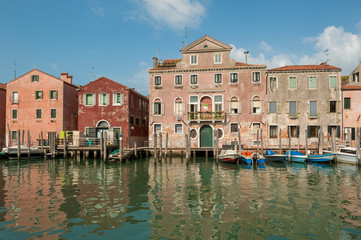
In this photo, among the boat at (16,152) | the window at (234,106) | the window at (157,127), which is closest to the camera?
the boat at (16,152)

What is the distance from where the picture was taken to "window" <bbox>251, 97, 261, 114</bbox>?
3116 cm

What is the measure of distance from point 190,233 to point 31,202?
6936 mm

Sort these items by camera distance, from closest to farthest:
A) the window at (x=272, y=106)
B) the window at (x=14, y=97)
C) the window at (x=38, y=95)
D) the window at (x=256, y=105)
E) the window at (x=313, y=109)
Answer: the window at (x=313, y=109) → the window at (x=272, y=106) → the window at (x=256, y=105) → the window at (x=38, y=95) → the window at (x=14, y=97)

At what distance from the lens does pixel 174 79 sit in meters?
32.4

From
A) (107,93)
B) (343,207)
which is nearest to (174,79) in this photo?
(107,93)

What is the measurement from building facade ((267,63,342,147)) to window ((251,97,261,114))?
103 centimetres

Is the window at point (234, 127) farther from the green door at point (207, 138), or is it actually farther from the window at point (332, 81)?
the window at point (332, 81)

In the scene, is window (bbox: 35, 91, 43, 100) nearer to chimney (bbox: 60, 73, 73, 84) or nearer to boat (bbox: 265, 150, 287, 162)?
chimney (bbox: 60, 73, 73, 84)

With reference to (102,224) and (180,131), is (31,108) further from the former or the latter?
(102,224)

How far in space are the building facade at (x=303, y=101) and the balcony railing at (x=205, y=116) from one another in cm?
539

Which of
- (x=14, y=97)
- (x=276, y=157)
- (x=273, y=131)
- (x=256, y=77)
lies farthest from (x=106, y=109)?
(x=276, y=157)

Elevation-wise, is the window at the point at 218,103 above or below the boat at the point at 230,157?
above

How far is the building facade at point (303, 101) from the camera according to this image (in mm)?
30328

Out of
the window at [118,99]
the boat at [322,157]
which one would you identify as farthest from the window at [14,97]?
the boat at [322,157]
